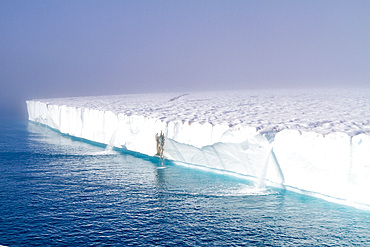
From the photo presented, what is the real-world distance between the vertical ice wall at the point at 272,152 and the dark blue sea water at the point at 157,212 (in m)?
0.30

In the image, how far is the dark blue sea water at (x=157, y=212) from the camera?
4.52m

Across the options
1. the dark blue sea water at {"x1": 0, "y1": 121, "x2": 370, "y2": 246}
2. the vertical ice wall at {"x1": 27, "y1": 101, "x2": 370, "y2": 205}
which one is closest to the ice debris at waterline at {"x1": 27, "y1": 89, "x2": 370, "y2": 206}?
the vertical ice wall at {"x1": 27, "y1": 101, "x2": 370, "y2": 205}

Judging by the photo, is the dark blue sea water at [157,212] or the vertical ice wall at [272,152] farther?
the vertical ice wall at [272,152]

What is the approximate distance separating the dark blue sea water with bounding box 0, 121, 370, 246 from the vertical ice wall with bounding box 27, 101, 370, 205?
30 cm

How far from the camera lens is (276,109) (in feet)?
33.2

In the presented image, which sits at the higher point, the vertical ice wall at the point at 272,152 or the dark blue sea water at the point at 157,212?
the vertical ice wall at the point at 272,152

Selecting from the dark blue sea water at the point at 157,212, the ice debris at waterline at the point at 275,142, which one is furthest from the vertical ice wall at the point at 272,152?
the dark blue sea water at the point at 157,212

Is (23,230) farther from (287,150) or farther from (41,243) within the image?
(287,150)

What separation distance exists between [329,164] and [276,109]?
432 cm

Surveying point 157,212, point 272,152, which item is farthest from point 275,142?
point 157,212

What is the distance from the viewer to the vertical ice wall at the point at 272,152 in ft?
18.6

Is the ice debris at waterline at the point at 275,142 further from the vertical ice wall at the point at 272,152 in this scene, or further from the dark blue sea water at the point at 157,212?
the dark blue sea water at the point at 157,212

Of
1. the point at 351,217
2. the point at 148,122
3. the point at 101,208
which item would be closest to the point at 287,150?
the point at 351,217

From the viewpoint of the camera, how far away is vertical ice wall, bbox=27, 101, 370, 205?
18.6 ft
